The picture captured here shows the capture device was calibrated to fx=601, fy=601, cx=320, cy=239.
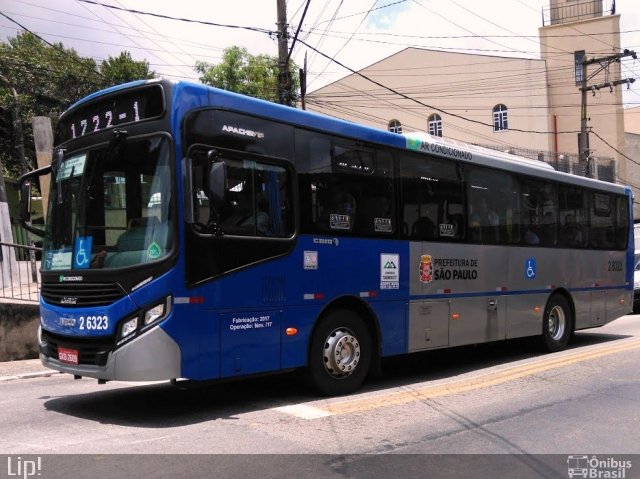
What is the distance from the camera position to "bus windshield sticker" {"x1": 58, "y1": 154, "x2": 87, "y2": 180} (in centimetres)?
632

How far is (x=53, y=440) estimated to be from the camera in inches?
212

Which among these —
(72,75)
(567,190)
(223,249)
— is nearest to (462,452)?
(223,249)

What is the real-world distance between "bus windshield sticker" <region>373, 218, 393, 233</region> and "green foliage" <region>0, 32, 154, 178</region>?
25384mm

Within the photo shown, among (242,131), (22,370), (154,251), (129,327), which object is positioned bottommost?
(22,370)

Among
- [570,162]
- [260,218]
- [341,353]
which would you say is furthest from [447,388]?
[570,162]

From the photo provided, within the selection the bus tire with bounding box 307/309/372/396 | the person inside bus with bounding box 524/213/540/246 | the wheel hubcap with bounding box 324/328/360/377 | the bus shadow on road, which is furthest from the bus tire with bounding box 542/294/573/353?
the wheel hubcap with bounding box 324/328/360/377

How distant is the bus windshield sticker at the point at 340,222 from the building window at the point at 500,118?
36.1m

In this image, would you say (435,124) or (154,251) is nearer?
(154,251)

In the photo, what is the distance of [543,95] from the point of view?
3947 centimetres

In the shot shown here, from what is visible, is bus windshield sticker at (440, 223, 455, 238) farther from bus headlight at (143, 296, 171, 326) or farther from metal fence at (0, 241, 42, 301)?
metal fence at (0, 241, 42, 301)

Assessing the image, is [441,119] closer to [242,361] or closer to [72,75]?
[72,75]

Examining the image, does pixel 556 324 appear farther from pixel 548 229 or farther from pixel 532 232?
pixel 532 232

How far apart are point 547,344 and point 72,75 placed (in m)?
26.0

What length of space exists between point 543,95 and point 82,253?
127 ft
